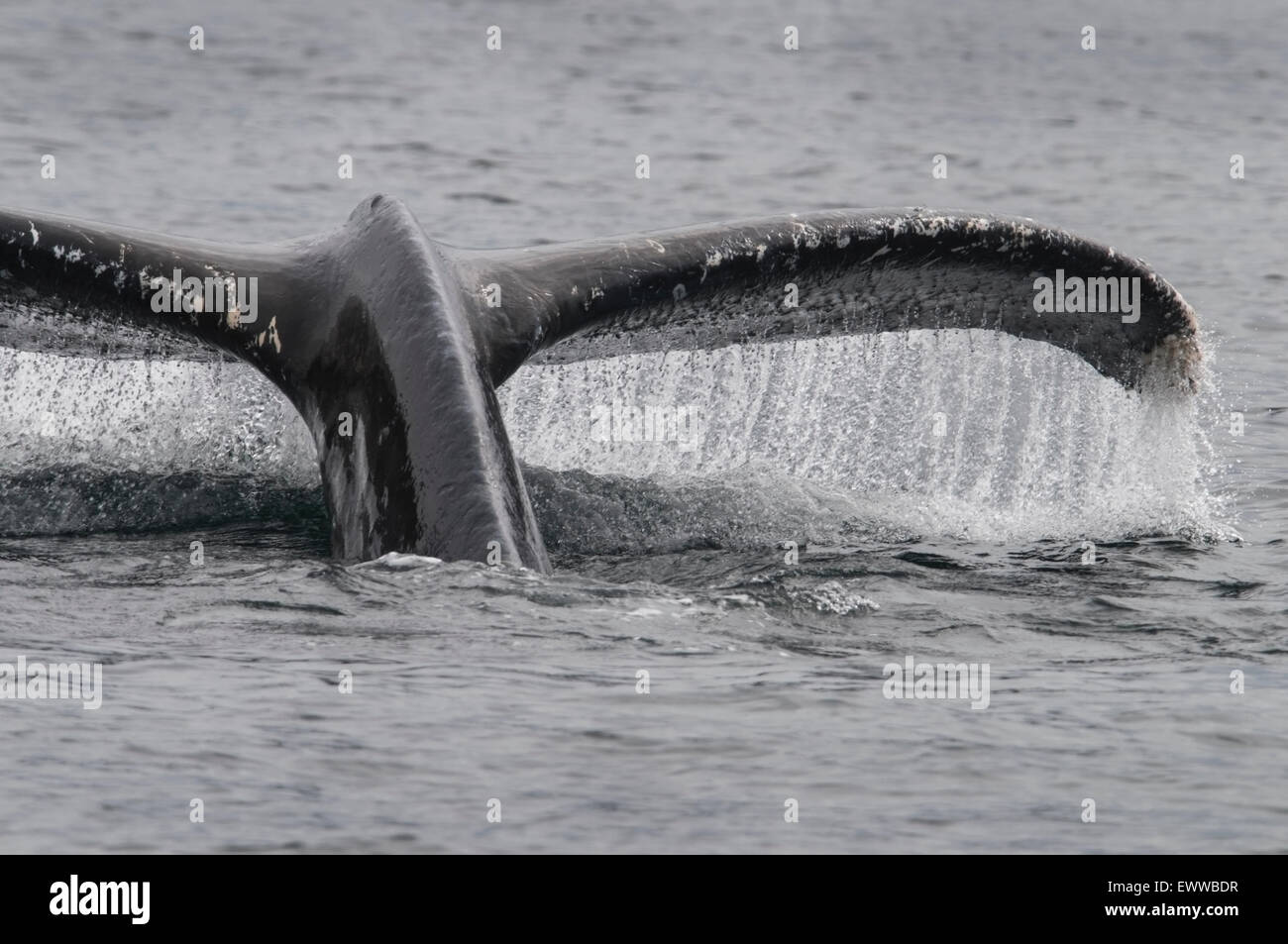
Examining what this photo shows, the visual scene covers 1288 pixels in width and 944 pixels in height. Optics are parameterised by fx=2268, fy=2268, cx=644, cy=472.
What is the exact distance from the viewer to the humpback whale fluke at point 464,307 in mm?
8766

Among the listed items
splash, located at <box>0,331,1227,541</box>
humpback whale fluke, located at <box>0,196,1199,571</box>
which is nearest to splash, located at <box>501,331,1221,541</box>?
splash, located at <box>0,331,1227,541</box>

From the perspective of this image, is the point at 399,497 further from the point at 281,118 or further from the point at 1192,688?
the point at 281,118

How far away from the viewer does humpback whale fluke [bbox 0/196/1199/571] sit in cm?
877

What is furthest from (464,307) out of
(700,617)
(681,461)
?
(681,461)

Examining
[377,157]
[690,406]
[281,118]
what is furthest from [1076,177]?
[690,406]

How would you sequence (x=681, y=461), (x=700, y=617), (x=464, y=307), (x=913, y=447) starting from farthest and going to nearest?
(x=913, y=447) < (x=681, y=461) < (x=464, y=307) < (x=700, y=617)

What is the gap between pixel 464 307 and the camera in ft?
31.6

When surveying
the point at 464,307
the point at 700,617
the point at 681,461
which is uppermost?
the point at 464,307

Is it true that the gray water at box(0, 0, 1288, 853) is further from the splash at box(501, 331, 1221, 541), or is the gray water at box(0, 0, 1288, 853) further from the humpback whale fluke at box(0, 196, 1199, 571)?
the humpback whale fluke at box(0, 196, 1199, 571)

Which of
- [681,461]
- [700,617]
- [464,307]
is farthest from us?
[681,461]

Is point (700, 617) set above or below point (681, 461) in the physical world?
below

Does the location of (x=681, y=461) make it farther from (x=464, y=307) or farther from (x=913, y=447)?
(x=464, y=307)

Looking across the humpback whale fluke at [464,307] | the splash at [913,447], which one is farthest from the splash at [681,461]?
the humpback whale fluke at [464,307]
